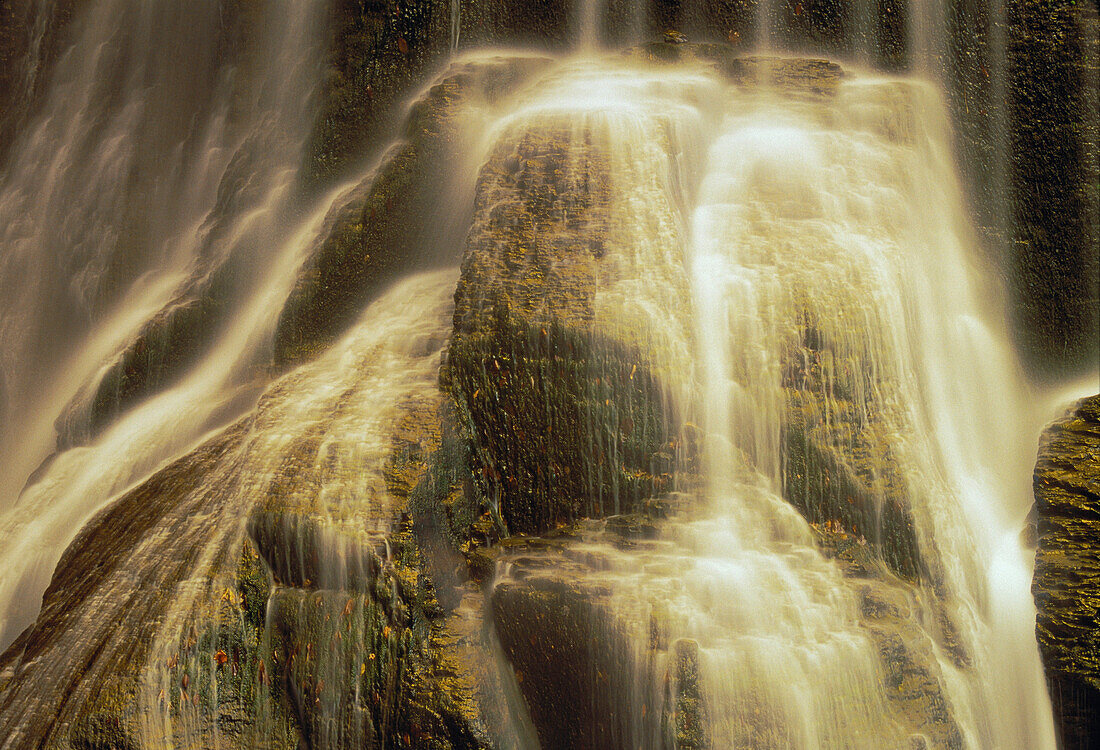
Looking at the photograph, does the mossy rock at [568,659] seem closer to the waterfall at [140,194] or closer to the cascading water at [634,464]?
the cascading water at [634,464]

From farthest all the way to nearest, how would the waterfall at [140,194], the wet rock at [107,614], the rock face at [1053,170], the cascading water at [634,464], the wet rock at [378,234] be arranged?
the waterfall at [140,194]
the rock face at [1053,170]
the wet rock at [378,234]
the cascading water at [634,464]
the wet rock at [107,614]

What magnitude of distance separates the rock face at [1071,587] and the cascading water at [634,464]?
144 mm

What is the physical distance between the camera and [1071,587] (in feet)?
14.8

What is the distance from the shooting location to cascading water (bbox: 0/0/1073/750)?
3.83 metres

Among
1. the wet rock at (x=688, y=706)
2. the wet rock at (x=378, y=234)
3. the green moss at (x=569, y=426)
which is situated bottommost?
the wet rock at (x=688, y=706)

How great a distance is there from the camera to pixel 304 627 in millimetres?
3914

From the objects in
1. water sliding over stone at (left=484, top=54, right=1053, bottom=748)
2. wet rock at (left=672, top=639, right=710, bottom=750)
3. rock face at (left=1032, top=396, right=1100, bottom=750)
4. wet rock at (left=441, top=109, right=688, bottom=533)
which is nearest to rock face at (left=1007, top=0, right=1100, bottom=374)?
water sliding over stone at (left=484, top=54, right=1053, bottom=748)

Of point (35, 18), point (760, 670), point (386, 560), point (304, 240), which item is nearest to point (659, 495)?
point (760, 670)

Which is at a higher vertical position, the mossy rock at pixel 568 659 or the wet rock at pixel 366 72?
the wet rock at pixel 366 72

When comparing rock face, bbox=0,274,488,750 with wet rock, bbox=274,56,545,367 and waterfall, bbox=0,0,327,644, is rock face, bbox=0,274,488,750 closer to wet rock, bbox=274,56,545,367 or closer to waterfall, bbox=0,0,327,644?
wet rock, bbox=274,56,545,367

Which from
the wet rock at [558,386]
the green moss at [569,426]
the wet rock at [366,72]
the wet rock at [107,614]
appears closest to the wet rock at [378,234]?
the wet rock at [366,72]

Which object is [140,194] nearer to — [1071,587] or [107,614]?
[107,614]

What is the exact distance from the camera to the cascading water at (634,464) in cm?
383

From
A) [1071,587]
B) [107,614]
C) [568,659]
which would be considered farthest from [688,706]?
[107,614]
